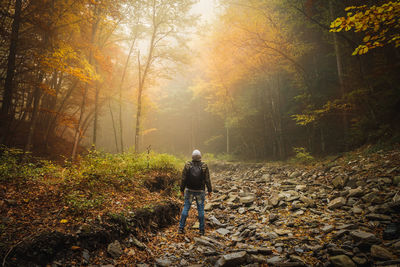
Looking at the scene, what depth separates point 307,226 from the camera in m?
4.30

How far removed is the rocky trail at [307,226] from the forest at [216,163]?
0.04 m

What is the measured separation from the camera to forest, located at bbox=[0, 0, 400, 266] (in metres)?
3.30

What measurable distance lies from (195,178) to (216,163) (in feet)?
40.4

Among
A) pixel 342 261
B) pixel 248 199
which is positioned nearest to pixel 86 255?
pixel 342 261

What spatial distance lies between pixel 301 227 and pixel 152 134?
29.8 metres

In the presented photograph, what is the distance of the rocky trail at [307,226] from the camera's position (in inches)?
122

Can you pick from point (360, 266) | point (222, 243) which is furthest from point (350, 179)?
point (222, 243)

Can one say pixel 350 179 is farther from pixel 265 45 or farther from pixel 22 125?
pixel 22 125

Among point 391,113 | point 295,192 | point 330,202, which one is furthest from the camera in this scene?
point 391,113

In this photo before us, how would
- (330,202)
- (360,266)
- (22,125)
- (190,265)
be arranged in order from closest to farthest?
(360,266)
(190,265)
(330,202)
(22,125)

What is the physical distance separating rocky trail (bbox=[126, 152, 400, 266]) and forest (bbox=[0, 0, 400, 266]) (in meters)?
0.04

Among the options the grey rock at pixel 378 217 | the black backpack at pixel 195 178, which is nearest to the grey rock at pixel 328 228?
the grey rock at pixel 378 217

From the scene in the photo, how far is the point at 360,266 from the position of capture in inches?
107

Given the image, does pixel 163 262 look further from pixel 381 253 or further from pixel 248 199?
pixel 248 199
